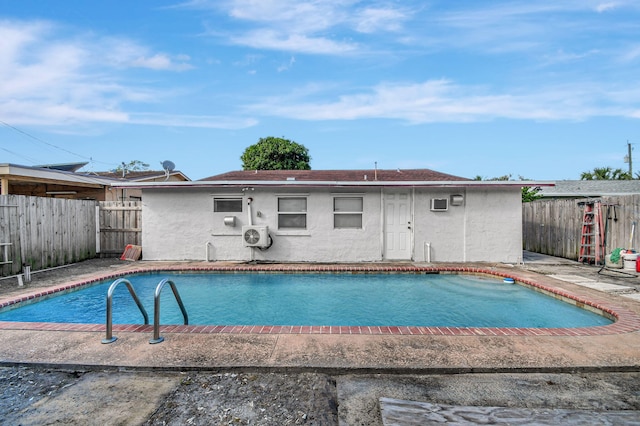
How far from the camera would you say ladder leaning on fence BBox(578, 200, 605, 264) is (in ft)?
31.1

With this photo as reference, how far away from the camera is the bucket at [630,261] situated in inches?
320

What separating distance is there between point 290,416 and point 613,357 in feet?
10.4

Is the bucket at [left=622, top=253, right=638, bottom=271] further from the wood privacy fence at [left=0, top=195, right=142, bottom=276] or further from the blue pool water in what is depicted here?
the wood privacy fence at [left=0, top=195, right=142, bottom=276]

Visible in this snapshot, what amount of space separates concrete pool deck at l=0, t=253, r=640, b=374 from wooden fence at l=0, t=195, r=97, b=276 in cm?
470

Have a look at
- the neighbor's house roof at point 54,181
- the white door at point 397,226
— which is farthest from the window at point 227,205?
the white door at point 397,226

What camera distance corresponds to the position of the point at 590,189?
21.4 m

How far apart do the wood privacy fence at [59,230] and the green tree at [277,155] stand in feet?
48.6

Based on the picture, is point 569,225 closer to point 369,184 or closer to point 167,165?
point 369,184

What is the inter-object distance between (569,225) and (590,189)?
45.2 ft

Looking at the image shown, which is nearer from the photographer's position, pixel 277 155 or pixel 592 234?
pixel 592 234

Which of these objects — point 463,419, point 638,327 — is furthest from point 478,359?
point 638,327

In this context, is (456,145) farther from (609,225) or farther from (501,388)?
(501,388)

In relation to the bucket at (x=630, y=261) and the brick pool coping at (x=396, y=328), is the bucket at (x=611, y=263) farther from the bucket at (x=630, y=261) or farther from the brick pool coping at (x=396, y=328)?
the brick pool coping at (x=396, y=328)

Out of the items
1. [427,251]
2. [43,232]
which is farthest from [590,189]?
[43,232]
